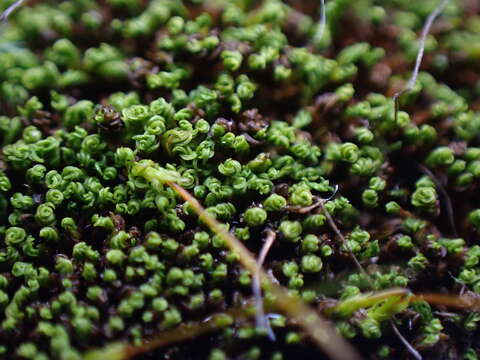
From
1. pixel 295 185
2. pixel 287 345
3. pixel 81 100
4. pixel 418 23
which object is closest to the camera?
pixel 287 345

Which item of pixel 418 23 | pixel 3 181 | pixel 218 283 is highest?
pixel 418 23

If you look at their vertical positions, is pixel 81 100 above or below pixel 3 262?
above

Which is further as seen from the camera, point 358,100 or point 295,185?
point 358,100

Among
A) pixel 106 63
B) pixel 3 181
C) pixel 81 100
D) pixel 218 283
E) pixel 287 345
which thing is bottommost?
pixel 287 345

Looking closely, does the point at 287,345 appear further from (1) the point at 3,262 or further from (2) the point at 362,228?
(1) the point at 3,262

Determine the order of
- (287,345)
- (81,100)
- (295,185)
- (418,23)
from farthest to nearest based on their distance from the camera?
(418,23) → (81,100) → (295,185) → (287,345)

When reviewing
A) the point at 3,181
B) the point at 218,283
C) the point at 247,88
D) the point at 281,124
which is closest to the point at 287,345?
the point at 218,283

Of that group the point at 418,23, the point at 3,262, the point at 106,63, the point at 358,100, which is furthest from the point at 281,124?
the point at 3,262

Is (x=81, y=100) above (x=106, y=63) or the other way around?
the other way around

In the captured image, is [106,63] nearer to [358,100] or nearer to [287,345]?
[358,100]
